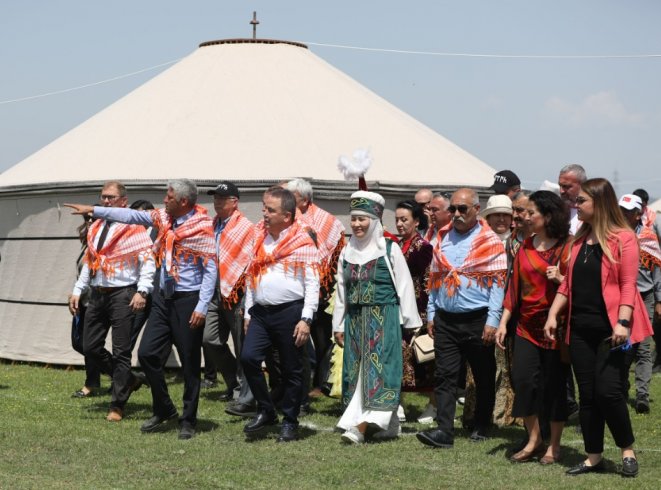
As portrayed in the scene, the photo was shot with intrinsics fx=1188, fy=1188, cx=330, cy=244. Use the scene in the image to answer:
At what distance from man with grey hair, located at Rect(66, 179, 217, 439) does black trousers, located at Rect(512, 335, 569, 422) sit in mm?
2015

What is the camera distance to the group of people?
244 inches

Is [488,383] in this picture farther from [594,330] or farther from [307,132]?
[307,132]

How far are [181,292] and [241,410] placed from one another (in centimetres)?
115

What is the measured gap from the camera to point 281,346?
7.33 metres

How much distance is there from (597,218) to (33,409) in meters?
4.46

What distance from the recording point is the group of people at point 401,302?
6.21m

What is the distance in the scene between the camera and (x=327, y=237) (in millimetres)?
8836

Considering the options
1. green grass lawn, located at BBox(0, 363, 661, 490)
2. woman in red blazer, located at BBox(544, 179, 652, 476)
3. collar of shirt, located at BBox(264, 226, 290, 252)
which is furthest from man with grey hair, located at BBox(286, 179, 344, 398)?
woman in red blazer, located at BBox(544, 179, 652, 476)

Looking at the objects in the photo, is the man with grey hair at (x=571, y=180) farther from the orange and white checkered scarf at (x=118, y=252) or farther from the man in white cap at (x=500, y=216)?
the orange and white checkered scarf at (x=118, y=252)

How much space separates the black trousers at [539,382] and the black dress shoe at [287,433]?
1.46 meters

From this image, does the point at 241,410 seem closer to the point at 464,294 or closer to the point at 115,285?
the point at 115,285

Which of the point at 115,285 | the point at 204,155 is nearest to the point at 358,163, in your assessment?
the point at 115,285

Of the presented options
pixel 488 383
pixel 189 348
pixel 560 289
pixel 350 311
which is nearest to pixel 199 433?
pixel 189 348

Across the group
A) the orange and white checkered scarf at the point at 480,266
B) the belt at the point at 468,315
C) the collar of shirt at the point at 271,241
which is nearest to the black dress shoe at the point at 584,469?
the belt at the point at 468,315
